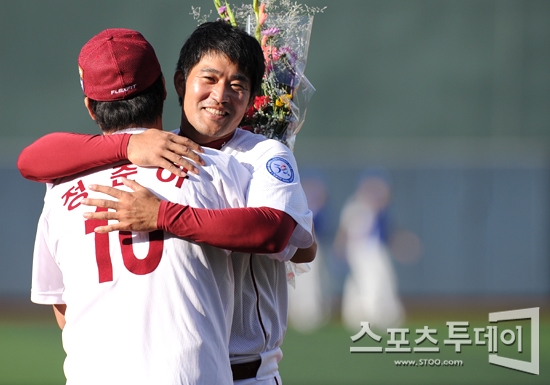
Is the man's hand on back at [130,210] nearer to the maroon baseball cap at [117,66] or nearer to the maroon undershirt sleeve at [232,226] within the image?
the maroon undershirt sleeve at [232,226]

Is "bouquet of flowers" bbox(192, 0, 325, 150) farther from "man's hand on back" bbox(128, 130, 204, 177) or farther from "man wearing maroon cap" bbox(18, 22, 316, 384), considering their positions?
"man's hand on back" bbox(128, 130, 204, 177)

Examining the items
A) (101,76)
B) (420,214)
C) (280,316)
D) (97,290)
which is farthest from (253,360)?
(420,214)

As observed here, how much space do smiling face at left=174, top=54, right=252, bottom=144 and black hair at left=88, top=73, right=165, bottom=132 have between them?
0.30m

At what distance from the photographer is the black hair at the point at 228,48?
2.36 m

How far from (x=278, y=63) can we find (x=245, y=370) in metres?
1.54

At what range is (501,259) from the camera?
460 inches

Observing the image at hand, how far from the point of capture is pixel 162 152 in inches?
74.2

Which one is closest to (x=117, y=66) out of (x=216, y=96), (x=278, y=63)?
(x=216, y=96)

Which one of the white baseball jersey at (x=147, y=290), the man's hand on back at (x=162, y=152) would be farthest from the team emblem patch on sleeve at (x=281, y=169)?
the man's hand on back at (x=162, y=152)

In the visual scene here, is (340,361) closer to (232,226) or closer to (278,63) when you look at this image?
(278,63)

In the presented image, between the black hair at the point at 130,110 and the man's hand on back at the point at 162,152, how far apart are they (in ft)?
0.43

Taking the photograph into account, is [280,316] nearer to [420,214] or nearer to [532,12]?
[420,214]

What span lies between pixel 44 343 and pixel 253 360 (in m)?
7.75

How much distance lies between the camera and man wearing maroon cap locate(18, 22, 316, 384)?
1815 millimetres
